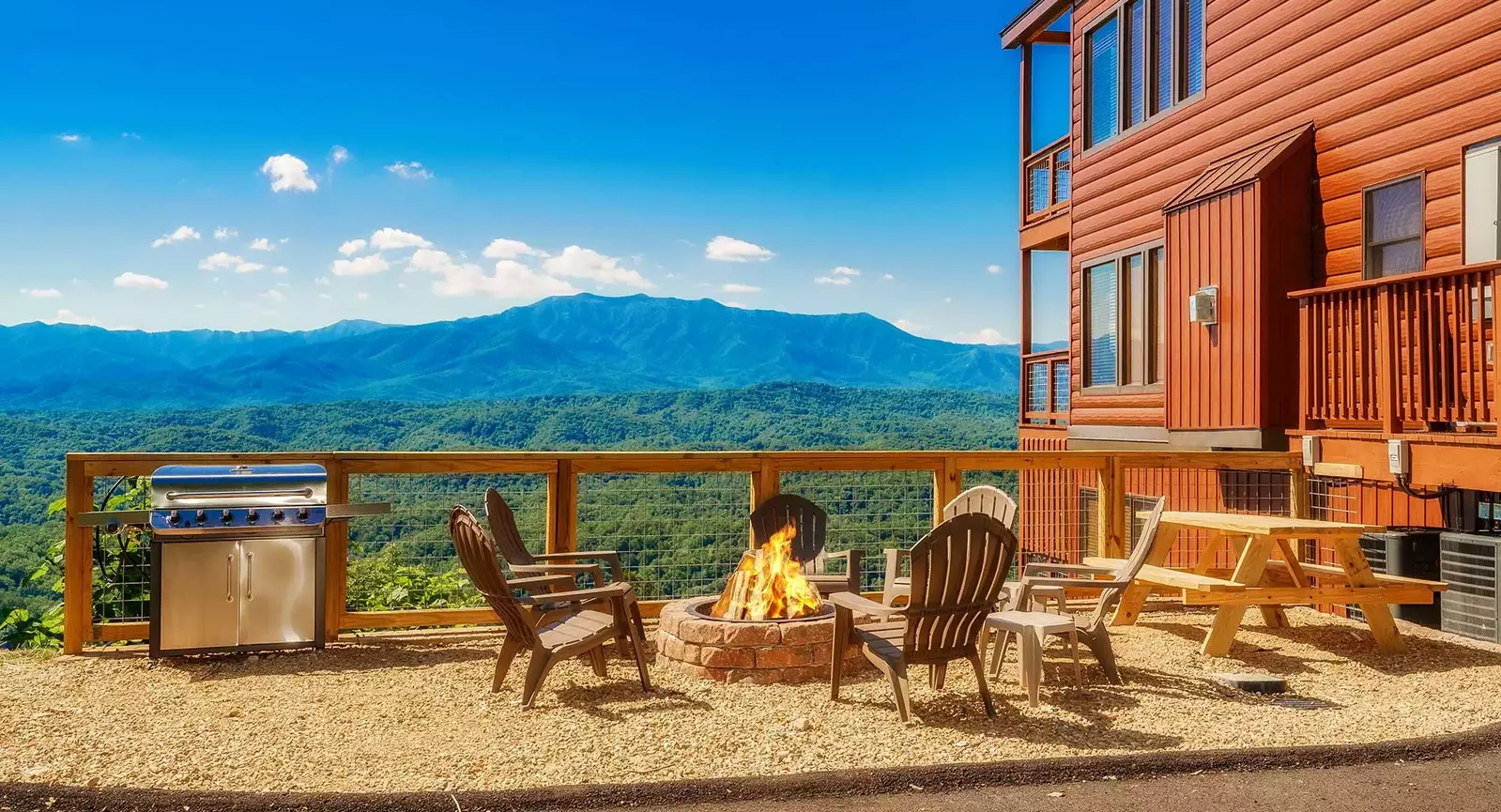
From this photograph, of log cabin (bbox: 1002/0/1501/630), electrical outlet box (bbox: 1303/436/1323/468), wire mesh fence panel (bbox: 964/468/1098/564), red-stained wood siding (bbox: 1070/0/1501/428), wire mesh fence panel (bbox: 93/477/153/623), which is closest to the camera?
wire mesh fence panel (bbox: 93/477/153/623)

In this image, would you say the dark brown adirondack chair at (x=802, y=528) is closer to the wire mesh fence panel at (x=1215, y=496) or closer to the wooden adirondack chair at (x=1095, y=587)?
the wooden adirondack chair at (x=1095, y=587)

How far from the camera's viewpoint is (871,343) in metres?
80.1

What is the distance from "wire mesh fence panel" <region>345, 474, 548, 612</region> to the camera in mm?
6359

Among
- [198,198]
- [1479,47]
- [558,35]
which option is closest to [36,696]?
[1479,47]

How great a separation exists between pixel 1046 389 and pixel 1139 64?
4063mm

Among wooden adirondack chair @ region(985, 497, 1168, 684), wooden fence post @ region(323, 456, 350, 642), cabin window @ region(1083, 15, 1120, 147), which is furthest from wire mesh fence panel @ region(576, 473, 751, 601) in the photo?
cabin window @ region(1083, 15, 1120, 147)

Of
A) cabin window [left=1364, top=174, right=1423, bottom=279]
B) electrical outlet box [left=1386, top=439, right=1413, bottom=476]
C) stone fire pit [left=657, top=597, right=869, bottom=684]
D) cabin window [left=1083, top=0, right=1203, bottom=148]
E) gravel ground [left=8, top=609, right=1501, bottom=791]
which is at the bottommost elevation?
gravel ground [left=8, top=609, right=1501, bottom=791]

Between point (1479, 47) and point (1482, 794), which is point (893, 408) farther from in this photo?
point (1482, 794)

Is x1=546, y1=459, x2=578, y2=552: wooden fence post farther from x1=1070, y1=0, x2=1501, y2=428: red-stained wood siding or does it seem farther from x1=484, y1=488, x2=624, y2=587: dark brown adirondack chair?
x1=1070, y1=0, x2=1501, y2=428: red-stained wood siding

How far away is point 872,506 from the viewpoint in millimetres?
7148

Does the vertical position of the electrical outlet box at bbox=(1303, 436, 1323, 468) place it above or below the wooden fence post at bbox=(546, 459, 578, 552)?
above

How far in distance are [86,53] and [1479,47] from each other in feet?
126

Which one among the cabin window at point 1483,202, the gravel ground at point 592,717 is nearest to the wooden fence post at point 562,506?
the gravel ground at point 592,717

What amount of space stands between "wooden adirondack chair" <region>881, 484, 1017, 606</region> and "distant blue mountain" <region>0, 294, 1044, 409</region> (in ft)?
171
